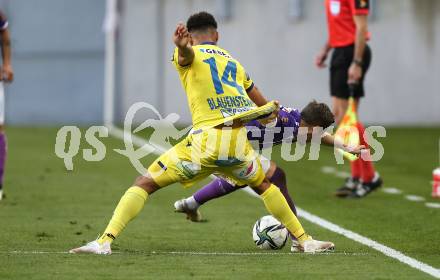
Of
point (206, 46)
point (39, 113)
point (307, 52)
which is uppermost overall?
point (206, 46)

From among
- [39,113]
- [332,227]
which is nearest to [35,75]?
[39,113]

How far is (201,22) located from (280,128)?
1.09 m

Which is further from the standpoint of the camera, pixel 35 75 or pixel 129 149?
pixel 35 75

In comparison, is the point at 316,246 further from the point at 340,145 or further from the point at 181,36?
the point at 181,36

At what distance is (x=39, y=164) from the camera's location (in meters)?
17.3

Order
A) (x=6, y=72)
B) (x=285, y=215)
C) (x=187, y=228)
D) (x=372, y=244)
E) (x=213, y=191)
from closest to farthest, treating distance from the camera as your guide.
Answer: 1. (x=285, y=215)
2. (x=372, y=244)
3. (x=213, y=191)
4. (x=187, y=228)
5. (x=6, y=72)

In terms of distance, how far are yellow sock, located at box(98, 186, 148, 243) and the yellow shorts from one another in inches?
6.7

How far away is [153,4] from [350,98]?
49.2 feet

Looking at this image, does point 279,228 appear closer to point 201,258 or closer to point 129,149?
point 201,258

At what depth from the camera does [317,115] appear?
922cm

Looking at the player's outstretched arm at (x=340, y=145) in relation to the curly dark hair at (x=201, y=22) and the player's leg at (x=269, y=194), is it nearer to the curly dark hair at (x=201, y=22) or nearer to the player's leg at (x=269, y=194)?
the player's leg at (x=269, y=194)

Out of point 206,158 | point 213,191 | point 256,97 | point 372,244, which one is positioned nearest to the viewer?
point 206,158

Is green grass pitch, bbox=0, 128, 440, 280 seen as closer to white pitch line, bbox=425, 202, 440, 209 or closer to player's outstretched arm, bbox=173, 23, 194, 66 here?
white pitch line, bbox=425, 202, 440, 209

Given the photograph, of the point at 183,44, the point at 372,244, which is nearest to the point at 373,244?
the point at 372,244
